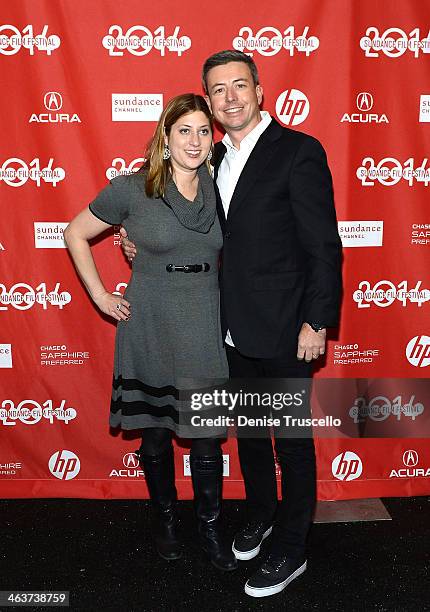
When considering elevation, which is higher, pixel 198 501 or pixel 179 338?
pixel 179 338

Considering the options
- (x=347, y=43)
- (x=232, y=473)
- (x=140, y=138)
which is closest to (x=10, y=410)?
(x=232, y=473)

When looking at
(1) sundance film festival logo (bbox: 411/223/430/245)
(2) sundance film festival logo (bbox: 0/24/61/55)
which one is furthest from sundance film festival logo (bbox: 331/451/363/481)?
(2) sundance film festival logo (bbox: 0/24/61/55)

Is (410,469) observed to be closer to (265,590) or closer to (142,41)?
(265,590)

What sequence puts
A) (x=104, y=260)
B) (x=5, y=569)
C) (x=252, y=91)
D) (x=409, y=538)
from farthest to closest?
(x=104, y=260) < (x=409, y=538) < (x=5, y=569) < (x=252, y=91)

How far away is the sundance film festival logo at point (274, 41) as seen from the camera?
278 cm

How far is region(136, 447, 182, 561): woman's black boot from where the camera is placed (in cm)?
253

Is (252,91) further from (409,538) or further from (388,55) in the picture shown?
(409,538)

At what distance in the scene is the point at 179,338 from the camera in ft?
7.61

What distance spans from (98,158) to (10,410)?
1218 mm

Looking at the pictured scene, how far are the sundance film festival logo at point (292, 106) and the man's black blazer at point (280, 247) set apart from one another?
0.60 m

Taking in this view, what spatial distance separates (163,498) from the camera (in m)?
2.59

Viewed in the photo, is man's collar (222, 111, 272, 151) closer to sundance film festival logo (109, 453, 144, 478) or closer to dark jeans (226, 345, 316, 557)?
dark jeans (226, 345, 316, 557)

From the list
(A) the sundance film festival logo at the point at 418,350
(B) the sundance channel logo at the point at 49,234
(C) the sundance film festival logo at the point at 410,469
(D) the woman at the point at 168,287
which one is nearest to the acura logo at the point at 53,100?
(B) the sundance channel logo at the point at 49,234

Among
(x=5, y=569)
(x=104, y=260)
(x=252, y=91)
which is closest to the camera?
(x=252, y=91)
